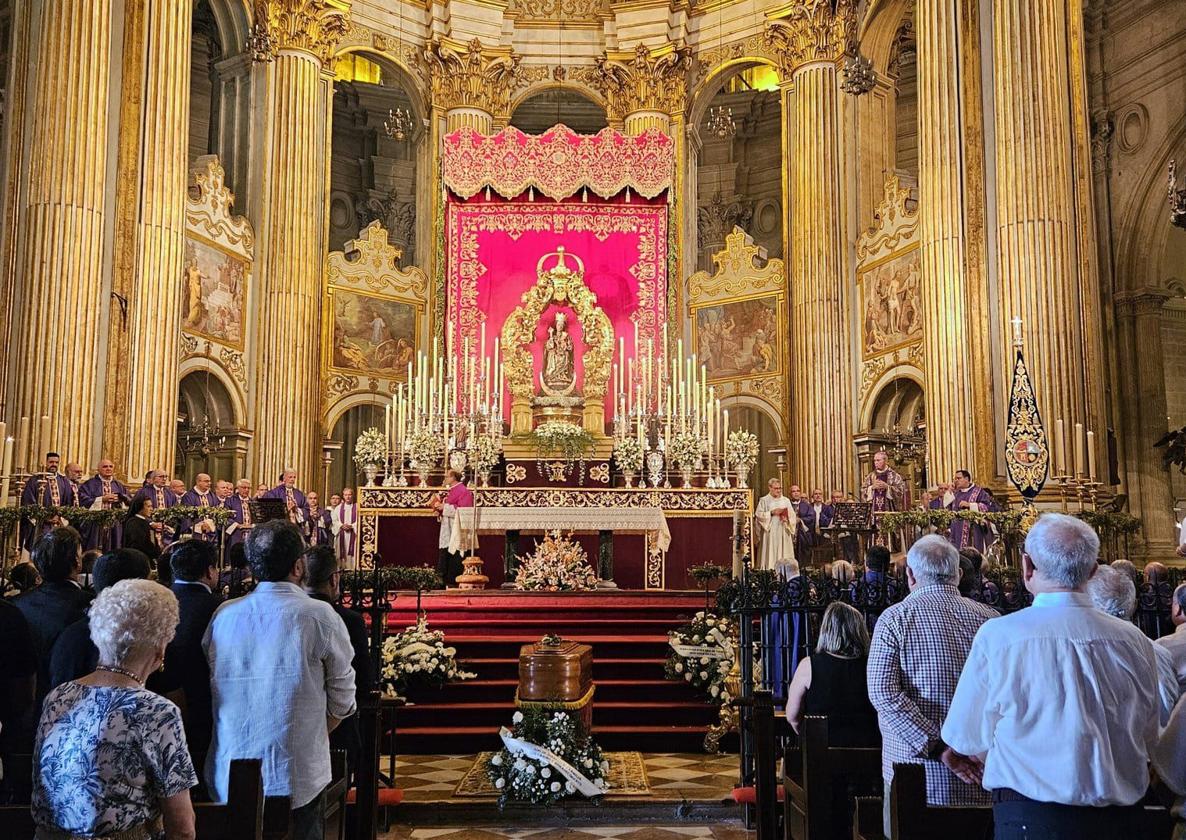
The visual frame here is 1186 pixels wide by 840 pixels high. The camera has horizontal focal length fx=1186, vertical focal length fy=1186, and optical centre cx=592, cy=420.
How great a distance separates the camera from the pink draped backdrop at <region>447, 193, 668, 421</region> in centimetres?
2156

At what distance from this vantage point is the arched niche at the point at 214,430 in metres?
19.9

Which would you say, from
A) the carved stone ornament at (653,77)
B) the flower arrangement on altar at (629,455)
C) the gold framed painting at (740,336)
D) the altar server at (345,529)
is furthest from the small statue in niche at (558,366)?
the carved stone ornament at (653,77)

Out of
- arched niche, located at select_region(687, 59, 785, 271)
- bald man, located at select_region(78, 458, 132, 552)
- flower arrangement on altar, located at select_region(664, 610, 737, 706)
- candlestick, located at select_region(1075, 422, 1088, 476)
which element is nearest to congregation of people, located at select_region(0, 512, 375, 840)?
flower arrangement on altar, located at select_region(664, 610, 737, 706)

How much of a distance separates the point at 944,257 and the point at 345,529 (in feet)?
30.6

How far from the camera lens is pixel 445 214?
21.7 m

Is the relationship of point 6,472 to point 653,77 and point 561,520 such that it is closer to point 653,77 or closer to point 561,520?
point 561,520

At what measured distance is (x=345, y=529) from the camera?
17.6m

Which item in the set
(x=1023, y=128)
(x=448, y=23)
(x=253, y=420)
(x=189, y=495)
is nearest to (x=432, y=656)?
(x=189, y=495)

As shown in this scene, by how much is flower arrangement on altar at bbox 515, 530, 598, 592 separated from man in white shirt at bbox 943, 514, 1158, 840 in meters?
11.0

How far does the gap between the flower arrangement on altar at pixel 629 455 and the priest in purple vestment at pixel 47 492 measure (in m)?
7.01

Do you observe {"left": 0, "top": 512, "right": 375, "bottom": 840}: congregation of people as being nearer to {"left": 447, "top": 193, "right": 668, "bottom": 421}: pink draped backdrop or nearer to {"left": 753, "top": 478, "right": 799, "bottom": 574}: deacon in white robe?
{"left": 753, "top": 478, "right": 799, "bottom": 574}: deacon in white robe

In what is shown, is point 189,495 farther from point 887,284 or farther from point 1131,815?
point 1131,815

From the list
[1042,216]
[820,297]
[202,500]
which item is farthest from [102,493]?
[820,297]

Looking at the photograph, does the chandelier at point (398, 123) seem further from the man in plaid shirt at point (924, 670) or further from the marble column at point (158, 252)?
the man in plaid shirt at point (924, 670)
